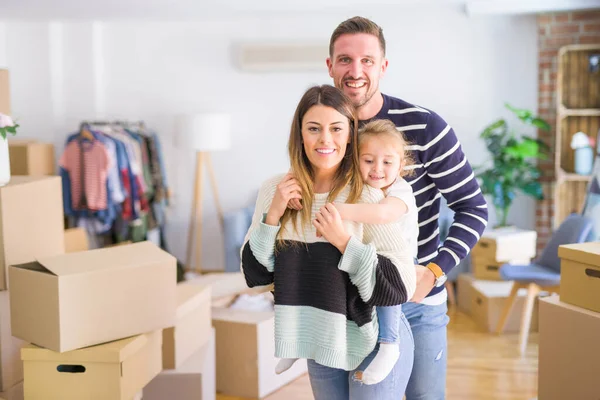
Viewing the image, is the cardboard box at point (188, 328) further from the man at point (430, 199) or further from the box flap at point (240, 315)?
the man at point (430, 199)

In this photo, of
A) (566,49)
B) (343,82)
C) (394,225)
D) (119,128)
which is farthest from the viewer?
(119,128)

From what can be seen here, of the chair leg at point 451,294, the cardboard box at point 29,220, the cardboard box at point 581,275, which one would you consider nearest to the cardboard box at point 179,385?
the cardboard box at point 29,220

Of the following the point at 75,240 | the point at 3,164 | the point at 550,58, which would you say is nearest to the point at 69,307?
the point at 3,164

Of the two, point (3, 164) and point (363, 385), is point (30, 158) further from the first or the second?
point (363, 385)

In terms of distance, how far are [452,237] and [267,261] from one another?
0.50 meters

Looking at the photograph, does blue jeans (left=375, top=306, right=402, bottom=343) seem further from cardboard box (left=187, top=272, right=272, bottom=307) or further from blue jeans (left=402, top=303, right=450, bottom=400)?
cardboard box (left=187, top=272, right=272, bottom=307)

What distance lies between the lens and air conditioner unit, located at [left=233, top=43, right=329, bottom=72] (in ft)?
18.6

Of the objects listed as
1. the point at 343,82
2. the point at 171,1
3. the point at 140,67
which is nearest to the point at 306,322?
the point at 343,82

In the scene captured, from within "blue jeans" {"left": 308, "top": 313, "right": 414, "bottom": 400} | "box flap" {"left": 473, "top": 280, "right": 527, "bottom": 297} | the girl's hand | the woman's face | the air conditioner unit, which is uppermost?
the air conditioner unit

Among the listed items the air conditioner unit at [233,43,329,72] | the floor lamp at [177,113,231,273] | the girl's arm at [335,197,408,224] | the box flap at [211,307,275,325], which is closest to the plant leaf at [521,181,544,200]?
the air conditioner unit at [233,43,329,72]

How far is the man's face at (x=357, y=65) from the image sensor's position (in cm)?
162

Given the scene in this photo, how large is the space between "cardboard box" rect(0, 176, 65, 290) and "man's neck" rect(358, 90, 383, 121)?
1.30m

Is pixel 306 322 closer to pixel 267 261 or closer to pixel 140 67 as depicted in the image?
pixel 267 261

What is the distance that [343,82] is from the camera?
5.39 ft
